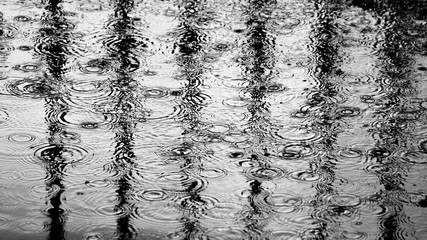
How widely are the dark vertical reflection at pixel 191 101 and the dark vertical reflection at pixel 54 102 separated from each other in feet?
2.48

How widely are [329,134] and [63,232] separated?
6.94 ft

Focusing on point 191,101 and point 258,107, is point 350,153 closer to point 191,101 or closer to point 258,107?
point 258,107

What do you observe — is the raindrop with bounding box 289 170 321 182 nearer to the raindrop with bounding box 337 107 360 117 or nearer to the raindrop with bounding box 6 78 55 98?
the raindrop with bounding box 337 107 360 117

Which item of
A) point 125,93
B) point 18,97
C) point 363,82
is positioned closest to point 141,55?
point 125,93

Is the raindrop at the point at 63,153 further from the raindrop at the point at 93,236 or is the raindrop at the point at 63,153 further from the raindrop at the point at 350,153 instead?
the raindrop at the point at 350,153

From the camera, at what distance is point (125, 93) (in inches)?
217

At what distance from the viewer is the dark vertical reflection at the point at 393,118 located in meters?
4.22

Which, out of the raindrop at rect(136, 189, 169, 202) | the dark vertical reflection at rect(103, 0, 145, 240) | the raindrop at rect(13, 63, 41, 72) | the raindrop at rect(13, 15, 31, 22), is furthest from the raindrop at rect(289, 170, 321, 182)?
the raindrop at rect(13, 15, 31, 22)

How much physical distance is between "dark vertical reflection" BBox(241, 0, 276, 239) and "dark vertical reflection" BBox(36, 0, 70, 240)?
3.72ft

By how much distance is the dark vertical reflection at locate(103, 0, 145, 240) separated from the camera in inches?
164

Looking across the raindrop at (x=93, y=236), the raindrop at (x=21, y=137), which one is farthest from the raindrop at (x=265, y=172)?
the raindrop at (x=21, y=137)

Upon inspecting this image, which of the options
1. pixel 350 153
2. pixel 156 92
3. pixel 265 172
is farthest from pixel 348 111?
pixel 156 92

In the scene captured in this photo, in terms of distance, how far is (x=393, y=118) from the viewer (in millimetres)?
5309

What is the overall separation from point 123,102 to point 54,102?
1.74 feet
